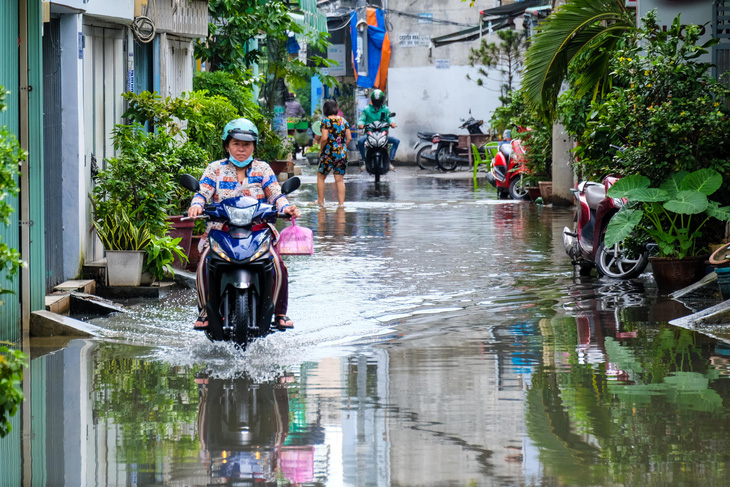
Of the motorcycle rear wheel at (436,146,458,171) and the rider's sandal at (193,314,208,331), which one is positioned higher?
the motorcycle rear wheel at (436,146,458,171)

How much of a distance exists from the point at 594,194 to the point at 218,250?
5.45m

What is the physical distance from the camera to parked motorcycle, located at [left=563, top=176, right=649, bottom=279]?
37.9ft

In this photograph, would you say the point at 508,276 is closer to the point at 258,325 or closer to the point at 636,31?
the point at 636,31

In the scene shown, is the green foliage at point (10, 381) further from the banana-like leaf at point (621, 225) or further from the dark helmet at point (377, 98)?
the dark helmet at point (377, 98)

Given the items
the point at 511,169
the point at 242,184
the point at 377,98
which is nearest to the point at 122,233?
the point at 242,184

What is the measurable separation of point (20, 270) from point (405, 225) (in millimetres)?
9620

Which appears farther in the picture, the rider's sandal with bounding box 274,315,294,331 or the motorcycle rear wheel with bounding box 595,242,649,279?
the motorcycle rear wheel with bounding box 595,242,649,279

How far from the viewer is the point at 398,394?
6836mm

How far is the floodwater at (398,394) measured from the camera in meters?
5.32

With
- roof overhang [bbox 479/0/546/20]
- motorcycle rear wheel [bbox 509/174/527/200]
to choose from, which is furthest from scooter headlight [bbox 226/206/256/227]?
roof overhang [bbox 479/0/546/20]

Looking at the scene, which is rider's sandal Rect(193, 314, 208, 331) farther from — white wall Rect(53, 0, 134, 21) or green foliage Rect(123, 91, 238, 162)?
green foliage Rect(123, 91, 238, 162)

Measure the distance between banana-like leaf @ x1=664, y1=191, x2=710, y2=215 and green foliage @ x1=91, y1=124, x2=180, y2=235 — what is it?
474cm

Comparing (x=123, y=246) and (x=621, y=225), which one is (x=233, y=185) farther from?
(x=621, y=225)

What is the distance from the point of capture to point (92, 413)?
252 inches
